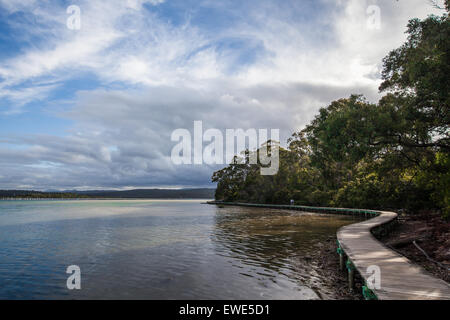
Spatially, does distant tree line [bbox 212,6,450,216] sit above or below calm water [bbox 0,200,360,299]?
above

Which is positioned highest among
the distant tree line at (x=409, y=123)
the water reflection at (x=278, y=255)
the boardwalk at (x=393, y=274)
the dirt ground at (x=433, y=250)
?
the distant tree line at (x=409, y=123)

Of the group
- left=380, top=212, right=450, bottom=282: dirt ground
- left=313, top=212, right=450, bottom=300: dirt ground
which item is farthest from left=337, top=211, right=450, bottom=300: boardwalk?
left=380, top=212, right=450, bottom=282: dirt ground

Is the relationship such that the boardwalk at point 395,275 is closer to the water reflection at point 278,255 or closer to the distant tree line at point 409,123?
the water reflection at point 278,255

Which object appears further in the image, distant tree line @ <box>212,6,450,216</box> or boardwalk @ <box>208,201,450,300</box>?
distant tree line @ <box>212,6,450,216</box>

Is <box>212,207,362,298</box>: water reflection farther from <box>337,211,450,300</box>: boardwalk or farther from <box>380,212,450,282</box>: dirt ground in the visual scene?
<box>380,212,450,282</box>: dirt ground

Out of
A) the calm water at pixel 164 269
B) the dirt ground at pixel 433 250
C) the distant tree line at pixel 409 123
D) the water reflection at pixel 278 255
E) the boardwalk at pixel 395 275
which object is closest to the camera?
the boardwalk at pixel 395 275

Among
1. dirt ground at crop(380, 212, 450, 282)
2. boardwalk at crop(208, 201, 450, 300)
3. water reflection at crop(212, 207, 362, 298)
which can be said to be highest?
boardwalk at crop(208, 201, 450, 300)

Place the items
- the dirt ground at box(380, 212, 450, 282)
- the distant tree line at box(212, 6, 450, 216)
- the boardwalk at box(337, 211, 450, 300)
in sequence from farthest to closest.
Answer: the distant tree line at box(212, 6, 450, 216) → the dirt ground at box(380, 212, 450, 282) → the boardwalk at box(337, 211, 450, 300)

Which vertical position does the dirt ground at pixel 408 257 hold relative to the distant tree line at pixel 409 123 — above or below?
below

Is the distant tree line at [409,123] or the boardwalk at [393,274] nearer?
the boardwalk at [393,274]

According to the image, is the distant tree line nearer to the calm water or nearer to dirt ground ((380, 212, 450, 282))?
dirt ground ((380, 212, 450, 282))

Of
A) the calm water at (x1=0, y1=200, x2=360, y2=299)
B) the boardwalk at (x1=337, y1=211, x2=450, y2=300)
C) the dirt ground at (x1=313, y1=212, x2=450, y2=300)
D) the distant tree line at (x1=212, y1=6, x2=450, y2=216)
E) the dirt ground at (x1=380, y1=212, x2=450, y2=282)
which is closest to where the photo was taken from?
the boardwalk at (x1=337, y1=211, x2=450, y2=300)

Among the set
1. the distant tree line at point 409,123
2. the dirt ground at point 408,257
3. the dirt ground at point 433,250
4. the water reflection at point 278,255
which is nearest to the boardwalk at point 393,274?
the dirt ground at point 408,257
